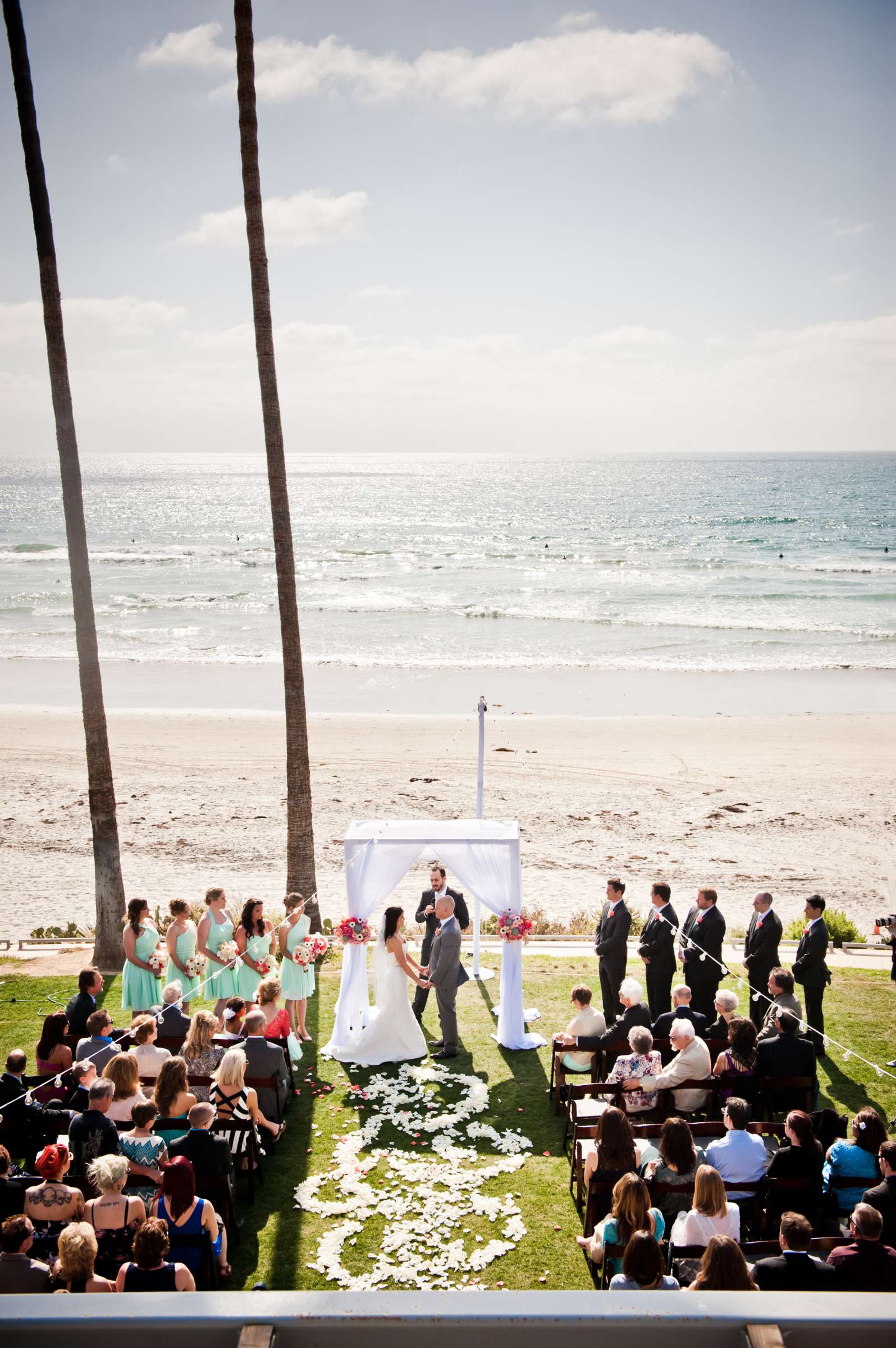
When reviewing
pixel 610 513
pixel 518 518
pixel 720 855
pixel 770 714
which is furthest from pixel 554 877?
pixel 610 513

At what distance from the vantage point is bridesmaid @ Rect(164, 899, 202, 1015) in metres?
10.5

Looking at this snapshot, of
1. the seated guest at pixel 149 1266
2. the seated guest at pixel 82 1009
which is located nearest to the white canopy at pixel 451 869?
the seated guest at pixel 82 1009

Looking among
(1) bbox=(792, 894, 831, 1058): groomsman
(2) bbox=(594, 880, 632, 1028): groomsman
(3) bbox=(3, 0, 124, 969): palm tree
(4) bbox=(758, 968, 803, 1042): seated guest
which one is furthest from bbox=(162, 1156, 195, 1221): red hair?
(3) bbox=(3, 0, 124, 969): palm tree

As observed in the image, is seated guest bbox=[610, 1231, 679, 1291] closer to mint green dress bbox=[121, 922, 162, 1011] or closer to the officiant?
the officiant

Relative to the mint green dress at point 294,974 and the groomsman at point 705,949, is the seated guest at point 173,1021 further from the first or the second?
the groomsman at point 705,949

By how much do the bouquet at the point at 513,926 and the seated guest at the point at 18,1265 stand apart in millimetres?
5942

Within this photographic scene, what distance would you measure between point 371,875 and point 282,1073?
250cm

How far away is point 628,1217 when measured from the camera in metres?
6.02

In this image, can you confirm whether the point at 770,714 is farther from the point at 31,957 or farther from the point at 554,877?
the point at 31,957

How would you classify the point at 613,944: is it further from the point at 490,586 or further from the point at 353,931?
the point at 490,586

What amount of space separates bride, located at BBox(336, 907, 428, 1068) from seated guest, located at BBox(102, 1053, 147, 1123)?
3.30 meters

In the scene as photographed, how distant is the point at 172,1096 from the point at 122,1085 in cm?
41

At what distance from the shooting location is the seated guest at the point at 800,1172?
6.80 m

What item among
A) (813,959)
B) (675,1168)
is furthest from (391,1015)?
(813,959)
